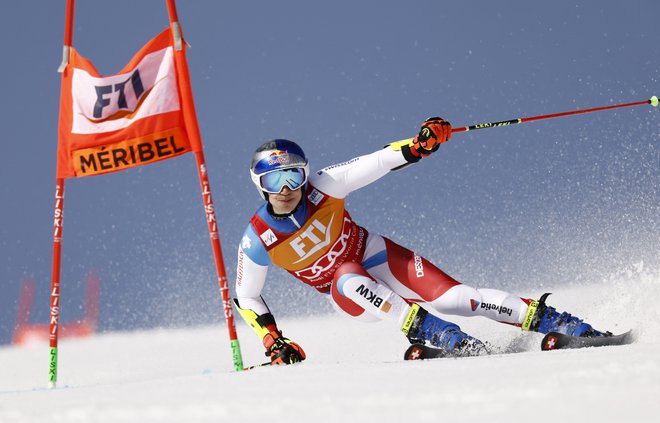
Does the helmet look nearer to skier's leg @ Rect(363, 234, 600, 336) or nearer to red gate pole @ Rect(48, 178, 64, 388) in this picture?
skier's leg @ Rect(363, 234, 600, 336)

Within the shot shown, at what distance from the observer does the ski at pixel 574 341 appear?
407 cm

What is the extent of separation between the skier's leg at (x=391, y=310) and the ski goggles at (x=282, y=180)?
1.74 feet

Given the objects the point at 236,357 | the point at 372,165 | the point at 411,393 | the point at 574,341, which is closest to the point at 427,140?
the point at 372,165

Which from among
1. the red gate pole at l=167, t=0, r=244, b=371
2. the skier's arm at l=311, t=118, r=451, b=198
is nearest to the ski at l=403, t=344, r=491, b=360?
the skier's arm at l=311, t=118, r=451, b=198

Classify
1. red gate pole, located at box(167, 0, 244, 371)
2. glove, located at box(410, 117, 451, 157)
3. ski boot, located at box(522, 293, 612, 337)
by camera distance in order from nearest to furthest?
ski boot, located at box(522, 293, 612, 337)
glove, located at box(410, 117, 451, 157)
red gate pole, located at box(167, 0, 244, 371)

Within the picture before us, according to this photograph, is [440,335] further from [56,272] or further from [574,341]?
[56,272]

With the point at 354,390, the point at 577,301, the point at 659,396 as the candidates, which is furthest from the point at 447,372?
the point at 577,301

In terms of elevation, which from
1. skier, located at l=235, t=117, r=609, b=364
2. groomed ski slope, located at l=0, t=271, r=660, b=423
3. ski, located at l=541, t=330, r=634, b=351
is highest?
skier, located at l=235, t=117, r=609, b=364

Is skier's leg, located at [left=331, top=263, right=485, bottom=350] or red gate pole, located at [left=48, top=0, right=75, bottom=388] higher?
red gate pole, located at [left=48, top=0, right=75, bottom=388]

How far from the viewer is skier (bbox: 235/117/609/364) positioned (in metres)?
4.29

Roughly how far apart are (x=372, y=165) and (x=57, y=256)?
1.82 m

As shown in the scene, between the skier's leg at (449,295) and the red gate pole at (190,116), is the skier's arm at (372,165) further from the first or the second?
the red gate pole at (190,116)

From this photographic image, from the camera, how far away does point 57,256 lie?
463 cm

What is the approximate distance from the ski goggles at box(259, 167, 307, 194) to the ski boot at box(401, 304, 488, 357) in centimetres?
92
